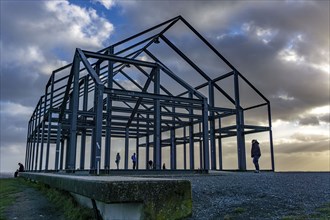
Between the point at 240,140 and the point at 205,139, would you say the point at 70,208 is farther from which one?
the point at 240,140

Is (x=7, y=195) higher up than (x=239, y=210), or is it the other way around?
(x=239, y=210)

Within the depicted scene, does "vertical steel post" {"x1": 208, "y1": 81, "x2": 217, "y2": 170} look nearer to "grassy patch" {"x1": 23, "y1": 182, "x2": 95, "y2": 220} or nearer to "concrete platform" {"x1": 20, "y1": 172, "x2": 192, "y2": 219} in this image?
"grassy patch" {"x1": 23, "y1": 182, "x2": 95, "y2": 220}

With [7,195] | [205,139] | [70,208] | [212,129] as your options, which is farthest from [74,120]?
[212,129]

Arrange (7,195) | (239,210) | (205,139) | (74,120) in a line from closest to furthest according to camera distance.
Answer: (239,210)
(7,195)
(74,120)
(205,139)

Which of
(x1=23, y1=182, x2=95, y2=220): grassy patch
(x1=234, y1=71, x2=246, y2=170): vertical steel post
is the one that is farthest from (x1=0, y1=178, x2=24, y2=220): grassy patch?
(x1=234, y1=71, x2=246, y2=170): vertical steel post

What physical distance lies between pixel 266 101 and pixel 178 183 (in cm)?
1904

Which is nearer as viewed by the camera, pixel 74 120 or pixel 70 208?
pixel 70 208

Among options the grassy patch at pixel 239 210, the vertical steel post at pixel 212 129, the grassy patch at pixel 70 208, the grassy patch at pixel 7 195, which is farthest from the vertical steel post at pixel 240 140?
the grassy patch at pixel 239 210

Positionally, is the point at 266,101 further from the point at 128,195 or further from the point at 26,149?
the point at 26,149

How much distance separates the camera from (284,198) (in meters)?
4.82

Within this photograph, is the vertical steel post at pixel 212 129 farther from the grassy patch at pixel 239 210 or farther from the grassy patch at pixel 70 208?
the grassy patch at pixel 239 210

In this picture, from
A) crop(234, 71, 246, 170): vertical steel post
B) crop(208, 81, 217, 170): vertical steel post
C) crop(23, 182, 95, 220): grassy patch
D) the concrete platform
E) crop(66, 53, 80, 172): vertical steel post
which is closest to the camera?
the concrete platform

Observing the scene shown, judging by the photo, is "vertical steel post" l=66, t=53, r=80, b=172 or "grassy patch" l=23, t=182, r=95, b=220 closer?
"grassy patch" l=23, t=182, r=95, b=220

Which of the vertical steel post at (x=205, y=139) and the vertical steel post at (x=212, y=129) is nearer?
the vertical steel post at (x=205, y=139)
